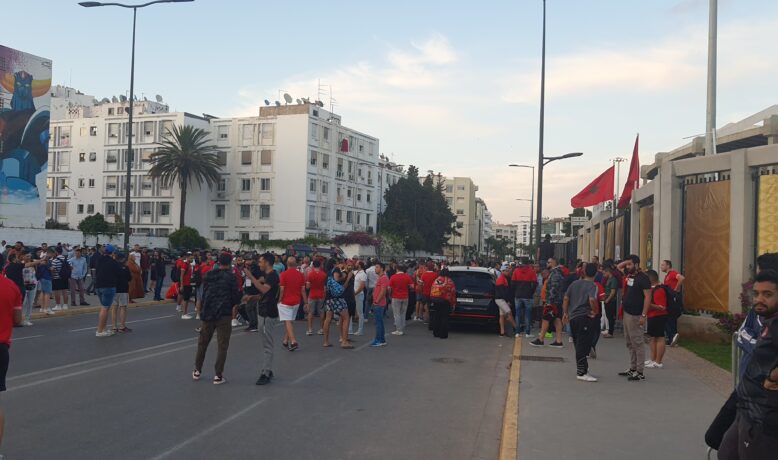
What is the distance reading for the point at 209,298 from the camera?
10102 millimetres

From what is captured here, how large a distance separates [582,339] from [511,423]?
329cm

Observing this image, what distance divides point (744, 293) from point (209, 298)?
10.5 m

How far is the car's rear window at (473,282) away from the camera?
17.5m

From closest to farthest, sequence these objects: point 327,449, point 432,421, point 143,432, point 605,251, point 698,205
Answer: point 327,449, point 143,432, point 432,421, point 698,205, point 605,251

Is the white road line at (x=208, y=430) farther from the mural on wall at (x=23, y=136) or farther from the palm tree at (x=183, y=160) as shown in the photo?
the palm tree at (x=183, y=160)

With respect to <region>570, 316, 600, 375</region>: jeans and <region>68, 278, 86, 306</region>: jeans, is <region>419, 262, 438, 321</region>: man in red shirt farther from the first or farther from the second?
<region>68, 278, 86, 306</region>: jeans

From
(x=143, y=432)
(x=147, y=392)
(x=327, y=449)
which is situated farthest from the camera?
(x=147, y=392)

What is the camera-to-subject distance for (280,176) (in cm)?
7169

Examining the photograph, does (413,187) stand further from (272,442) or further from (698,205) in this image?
(272,442)

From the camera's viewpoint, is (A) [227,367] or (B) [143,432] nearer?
(B) [143,432]

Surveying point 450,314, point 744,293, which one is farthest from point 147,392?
point 744,293

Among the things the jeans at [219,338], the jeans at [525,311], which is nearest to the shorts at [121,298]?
the jeans at [219,338]

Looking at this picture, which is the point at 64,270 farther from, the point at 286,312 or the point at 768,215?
the point at 768,215

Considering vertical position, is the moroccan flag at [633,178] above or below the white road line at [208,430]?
above
